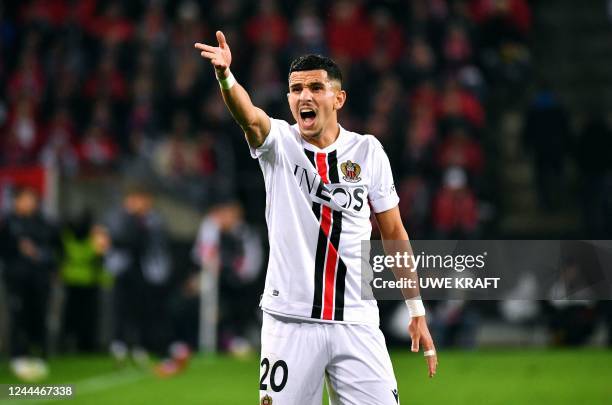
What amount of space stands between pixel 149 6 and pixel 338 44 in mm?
3586

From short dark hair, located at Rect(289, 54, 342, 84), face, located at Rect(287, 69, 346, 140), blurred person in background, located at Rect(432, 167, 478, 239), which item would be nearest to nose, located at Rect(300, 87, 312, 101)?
face, located at Rect(287, 69, 346, 140)

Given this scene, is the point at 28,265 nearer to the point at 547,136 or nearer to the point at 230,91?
the point at 547,136

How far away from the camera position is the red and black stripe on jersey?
217 inches

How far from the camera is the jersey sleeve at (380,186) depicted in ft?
18.7

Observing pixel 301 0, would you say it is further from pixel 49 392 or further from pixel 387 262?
pixel 387 262

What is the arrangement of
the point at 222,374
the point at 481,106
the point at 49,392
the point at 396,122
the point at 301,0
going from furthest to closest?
the point at 301,0
the point at 481,106
the point at 396,122
the point at 222,374
the point at 49,392

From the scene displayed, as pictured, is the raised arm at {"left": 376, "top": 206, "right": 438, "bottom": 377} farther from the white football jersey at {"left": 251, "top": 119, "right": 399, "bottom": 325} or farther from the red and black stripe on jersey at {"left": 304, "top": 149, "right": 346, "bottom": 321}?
the red and black stripe on jersey at {"left": 304, "top": 149, "right": 346, "bottom": 321}

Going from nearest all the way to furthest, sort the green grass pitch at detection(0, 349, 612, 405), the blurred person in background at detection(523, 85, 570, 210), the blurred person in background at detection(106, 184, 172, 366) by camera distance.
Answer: the green grass pitch at detection(0, 349, 612, 405) < the blurred person in background at detection(106, 184, 172, 366) < the blurred person in background at detection(523, 85, 570, 210)

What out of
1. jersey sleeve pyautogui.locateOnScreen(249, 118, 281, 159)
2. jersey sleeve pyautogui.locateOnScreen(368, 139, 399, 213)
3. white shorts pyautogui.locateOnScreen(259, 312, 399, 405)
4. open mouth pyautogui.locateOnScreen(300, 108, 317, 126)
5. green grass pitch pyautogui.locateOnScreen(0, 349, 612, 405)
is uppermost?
open mouth pyautogui.locateOnScreen(300, 108, 317, 126)

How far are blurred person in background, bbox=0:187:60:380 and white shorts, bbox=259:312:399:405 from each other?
342 inches

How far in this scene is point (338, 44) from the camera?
1878 centimetres

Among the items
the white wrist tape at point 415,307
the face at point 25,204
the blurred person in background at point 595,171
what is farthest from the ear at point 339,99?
the blurred person in background at point 595,171

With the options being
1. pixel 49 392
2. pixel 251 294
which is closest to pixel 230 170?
pixel 251 294

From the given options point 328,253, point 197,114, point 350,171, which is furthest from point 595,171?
point 328,253
